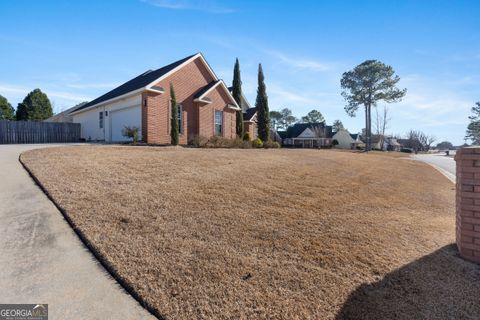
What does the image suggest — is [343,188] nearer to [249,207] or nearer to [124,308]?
[249,207]

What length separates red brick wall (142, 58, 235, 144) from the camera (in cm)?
1673

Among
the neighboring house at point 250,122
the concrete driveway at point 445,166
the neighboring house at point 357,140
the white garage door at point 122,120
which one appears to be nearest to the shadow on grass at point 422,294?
the concrete driveway at point 445,166

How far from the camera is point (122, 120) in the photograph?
18656 mm

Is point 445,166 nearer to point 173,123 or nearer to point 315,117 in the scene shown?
point 173,123

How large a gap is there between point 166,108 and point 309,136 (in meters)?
44.4

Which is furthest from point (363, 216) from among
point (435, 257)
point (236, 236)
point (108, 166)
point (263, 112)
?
point (263, 112)

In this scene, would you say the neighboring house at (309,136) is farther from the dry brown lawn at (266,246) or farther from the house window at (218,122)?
the dry brown lawn at (266,246)

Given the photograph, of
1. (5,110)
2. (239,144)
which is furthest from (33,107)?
(239,144)

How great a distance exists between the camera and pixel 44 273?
120 inches

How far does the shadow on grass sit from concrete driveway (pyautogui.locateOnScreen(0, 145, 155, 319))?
7.02 feet

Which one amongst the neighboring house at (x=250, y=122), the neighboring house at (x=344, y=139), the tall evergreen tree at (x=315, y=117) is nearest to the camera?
the neighboring house at (x=250, y=122)

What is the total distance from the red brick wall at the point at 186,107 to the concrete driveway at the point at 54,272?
12528 mm

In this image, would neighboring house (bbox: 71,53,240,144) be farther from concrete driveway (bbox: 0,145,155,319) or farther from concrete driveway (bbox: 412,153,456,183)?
concrete driveway (bbox: 412,153,456,183)

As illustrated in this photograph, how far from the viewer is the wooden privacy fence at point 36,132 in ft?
60.1
